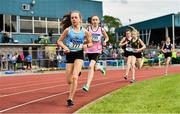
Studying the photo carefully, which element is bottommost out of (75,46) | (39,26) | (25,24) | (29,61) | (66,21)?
(29,61)

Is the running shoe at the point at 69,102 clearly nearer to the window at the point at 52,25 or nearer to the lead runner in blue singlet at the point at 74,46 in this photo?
the lead runner in blue singlet at the point at 74,46

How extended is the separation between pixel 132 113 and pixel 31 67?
2707 cm

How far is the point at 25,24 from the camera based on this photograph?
148 ft

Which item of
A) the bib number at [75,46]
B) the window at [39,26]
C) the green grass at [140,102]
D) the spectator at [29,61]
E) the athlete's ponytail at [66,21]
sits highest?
the window at [39,26]

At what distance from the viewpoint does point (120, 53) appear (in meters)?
42.0

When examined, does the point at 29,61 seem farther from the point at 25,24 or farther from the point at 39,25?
the point at 39,25

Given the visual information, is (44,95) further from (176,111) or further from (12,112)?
(176,111)

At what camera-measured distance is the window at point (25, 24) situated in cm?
4473

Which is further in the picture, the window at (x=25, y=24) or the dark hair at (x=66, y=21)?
the window at (x=25, y=24)

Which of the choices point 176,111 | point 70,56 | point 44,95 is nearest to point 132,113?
point 176,111

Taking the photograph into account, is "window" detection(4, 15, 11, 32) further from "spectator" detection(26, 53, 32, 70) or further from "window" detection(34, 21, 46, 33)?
"spectator" detection(26, 53, 32, 70)

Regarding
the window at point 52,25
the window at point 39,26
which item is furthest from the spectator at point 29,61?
the window at point 52,25

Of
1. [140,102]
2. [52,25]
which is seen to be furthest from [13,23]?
[140,102]

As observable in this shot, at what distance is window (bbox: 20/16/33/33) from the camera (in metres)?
44.7
